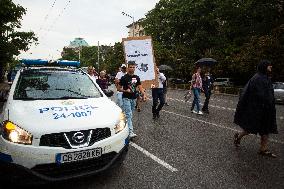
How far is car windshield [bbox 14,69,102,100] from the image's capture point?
5484 millimetres

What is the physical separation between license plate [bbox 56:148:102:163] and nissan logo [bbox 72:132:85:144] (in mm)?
146

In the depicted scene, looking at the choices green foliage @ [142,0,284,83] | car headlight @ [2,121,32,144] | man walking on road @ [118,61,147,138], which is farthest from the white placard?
green foliage @ [142,0,284,83]

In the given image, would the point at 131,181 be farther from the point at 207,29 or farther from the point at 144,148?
the point at 207,29

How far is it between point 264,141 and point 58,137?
4198 mm

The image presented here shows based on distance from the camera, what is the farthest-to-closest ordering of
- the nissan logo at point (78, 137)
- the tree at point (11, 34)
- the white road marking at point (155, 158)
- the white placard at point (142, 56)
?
the tree at point (11, 34)
the white placard at point (142, 56)
the white road marking at point (155, 158)
the nissan logo at point (78, 137)

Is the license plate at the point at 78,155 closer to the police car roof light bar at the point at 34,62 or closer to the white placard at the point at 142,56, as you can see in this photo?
the police car roof light bar at the point at 34,62

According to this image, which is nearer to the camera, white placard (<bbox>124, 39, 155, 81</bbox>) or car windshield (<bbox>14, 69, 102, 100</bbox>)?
car windshield (<bbox>14, 69, 102, 100</bbox>)

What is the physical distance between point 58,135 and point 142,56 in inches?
295

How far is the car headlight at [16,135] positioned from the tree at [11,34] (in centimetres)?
2051

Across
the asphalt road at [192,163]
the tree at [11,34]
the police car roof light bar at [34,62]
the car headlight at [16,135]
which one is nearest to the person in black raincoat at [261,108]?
the asphalt road at [192,163]

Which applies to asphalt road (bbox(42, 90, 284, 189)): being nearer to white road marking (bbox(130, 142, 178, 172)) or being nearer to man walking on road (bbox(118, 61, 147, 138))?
white road marking (bbox(130, 142, 178, 172))

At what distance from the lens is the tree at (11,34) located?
23.2 m

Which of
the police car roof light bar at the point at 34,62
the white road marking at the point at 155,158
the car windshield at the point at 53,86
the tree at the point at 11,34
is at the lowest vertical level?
the white road marking at the point at 155,158

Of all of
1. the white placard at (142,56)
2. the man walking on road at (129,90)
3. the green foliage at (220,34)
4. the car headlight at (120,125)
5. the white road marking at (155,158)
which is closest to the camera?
the car headlight at (120,125)
